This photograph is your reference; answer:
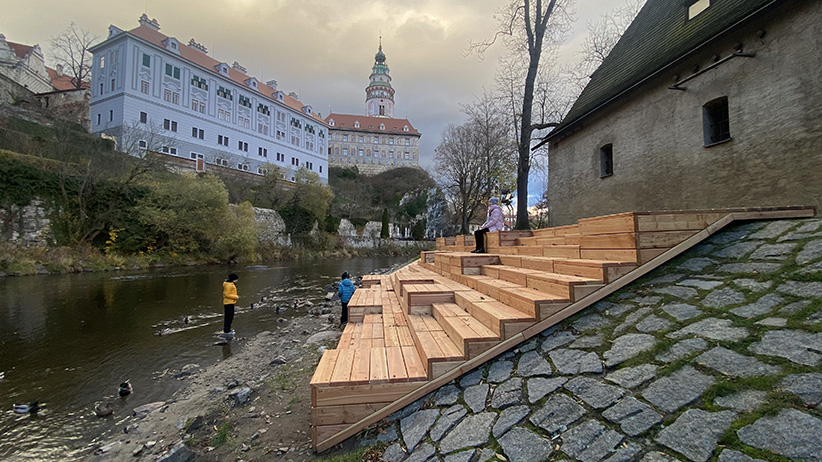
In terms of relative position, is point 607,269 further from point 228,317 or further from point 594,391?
point 228,317

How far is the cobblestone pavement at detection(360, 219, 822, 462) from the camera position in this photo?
6.68 feet

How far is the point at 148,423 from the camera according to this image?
475 centimetres

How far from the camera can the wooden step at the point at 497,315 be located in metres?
3.60

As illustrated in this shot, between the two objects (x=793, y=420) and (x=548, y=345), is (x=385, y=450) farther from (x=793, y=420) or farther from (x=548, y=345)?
(x=793, y=420)

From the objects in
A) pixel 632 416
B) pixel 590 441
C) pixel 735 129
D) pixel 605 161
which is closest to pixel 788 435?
pixel 632 416

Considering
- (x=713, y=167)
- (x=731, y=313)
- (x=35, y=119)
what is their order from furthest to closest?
(x=35, y=119) → (x=713, y=167) → (x=731, y=313)

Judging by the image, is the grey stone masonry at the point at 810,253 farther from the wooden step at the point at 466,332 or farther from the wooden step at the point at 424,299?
the wooden step at the point at 424,299

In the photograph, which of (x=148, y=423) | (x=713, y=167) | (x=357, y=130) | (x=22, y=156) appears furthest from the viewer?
(x=357, y=130)

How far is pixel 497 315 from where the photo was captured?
149 inches

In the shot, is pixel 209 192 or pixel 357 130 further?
pixel 357 130

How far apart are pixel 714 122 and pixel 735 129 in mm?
984

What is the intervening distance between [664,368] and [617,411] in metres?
0.55

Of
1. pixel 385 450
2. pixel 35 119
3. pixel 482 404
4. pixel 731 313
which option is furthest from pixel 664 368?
pixel 35 119

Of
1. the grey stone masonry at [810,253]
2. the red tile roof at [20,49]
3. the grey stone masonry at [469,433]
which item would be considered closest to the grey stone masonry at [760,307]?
the grey stone masonry at [810,253]
